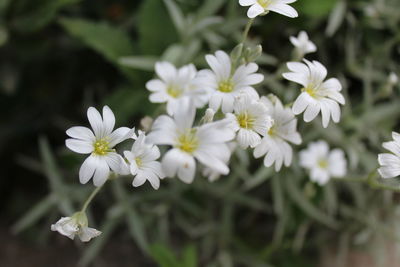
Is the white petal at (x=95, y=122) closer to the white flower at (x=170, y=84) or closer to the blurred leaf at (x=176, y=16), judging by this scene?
the white flower at (x=170, y=84)

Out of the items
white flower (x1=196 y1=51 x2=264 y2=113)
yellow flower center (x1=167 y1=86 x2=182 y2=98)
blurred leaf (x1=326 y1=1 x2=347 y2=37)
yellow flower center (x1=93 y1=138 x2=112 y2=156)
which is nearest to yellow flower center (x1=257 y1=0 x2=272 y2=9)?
white flower (x1=196 y1=51 x2=264 y2=113)

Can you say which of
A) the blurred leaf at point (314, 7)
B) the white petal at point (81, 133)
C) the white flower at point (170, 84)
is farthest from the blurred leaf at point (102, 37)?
the white petal at point (81, 133)

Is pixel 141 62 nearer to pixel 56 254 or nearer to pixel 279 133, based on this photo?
pixel 279 133

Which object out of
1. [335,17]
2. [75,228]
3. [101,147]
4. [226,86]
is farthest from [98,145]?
[335,17]

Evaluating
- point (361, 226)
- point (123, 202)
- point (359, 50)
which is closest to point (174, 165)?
point (123, 202)

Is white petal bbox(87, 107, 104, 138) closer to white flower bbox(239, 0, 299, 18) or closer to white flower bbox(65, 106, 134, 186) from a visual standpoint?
white flower bbox(65, 106, 134, 186)
